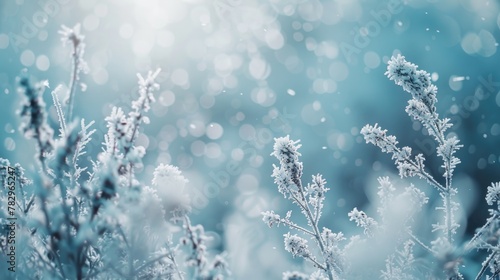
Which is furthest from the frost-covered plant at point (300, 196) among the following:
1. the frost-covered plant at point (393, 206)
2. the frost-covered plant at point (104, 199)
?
the frost-covered plant at point (104, 199)

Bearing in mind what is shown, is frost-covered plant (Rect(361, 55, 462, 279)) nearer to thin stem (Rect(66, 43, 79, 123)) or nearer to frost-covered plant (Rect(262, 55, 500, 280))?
frost-covered plant (Rect(262, 55, 500, 280))

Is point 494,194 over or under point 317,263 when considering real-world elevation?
under

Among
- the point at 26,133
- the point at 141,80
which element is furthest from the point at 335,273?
the point at 26,133

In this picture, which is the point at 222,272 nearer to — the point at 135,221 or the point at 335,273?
the point at 135,221

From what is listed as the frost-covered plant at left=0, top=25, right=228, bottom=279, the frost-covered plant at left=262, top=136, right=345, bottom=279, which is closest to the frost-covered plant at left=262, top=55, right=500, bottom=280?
the frost-covered plant at left=262, top=136, right=345, bottom=279

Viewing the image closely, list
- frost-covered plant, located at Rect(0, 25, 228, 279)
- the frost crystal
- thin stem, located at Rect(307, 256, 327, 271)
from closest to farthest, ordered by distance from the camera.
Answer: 1. frost-covered plant, located at Rect(0, 25, 228, 279)
2. thin stem, located at Rect(307, 256, 327, 271)
3. the frost crystal

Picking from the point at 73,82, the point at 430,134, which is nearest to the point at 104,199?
the point at 73,82

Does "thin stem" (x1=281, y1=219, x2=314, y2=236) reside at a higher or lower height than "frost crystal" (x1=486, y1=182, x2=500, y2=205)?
higher

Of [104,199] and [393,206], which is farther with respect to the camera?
[393,206]

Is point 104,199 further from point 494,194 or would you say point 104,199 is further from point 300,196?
point 494,194

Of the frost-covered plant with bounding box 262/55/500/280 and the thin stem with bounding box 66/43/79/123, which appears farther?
the frost-covered plant with bounding box 262/55/500/280

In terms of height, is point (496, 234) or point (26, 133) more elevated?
point (26, 133)
